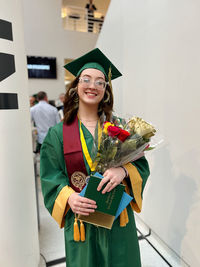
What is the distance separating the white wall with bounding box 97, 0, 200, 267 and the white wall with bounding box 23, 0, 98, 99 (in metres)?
5.24

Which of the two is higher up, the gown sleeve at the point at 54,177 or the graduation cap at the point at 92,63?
the graduation cap at the point at 92,63

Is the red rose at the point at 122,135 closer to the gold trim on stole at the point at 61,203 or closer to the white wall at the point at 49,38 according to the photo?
the gold trim on stole at the point at 61,203

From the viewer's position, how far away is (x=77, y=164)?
1.06 metres

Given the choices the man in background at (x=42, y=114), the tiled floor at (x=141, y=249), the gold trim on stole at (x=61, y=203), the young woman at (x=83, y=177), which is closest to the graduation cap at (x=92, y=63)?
the young woman at (x=83, y=177)

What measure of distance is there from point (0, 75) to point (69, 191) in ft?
2.81

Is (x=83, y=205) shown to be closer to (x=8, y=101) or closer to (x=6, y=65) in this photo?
(x=8, y=101)

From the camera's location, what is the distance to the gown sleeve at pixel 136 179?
1.05 m

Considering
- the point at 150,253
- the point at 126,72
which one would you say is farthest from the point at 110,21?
the point at 150,253

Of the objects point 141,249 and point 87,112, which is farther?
point 141,249

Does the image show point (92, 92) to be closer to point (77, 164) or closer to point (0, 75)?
point (77, 164)

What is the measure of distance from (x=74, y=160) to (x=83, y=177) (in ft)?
0.36

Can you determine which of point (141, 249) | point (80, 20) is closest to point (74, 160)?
point (141, 249)

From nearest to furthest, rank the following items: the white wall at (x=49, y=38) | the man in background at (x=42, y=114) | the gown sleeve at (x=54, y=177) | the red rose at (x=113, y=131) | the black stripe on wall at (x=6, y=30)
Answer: the red rose at (x=113, y=131)
the gown sleeve at (x=54, y=177)
the black stripe on wall at (x=6, y=30)
the man in background at (x=42, y=114)
the white wall at (x=49, y=38)

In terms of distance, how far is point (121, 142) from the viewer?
0.85 meters
